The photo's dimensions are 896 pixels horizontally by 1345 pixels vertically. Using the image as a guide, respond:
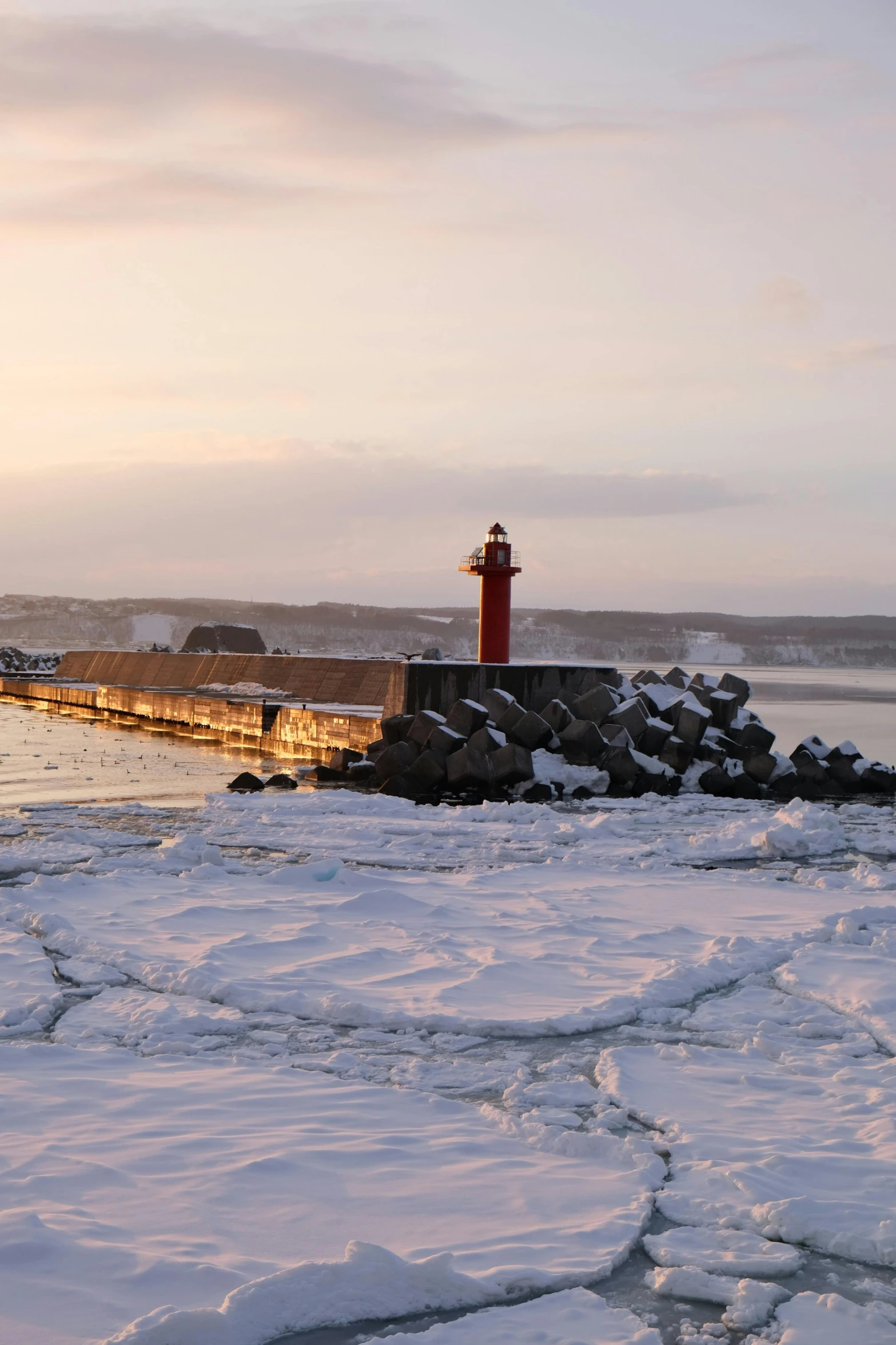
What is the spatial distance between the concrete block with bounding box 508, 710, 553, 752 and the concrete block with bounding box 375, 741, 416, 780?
1.48 meters

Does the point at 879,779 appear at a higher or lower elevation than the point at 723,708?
lower

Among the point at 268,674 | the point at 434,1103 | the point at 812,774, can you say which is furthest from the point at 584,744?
the point at 268,674

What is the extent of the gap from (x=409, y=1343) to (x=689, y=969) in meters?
3.53

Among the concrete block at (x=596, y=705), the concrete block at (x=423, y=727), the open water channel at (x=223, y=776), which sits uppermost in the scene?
the concrete block at (x=596, y=705)

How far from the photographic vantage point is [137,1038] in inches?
184

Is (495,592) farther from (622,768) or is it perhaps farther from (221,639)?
(221,639)

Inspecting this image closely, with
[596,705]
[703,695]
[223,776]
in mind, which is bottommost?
[223,776]

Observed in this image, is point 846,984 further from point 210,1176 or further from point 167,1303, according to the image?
point 167,1303

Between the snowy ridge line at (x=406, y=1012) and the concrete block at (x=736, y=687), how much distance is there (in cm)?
1273

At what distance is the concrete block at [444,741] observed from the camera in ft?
48.8

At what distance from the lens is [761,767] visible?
51.5 ft

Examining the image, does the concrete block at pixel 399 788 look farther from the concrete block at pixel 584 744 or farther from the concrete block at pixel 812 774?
the concrete block at pixel 812 774

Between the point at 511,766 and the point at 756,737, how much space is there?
15.6 ft

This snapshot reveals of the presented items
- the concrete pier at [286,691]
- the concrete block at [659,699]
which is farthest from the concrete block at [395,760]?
the concrete block at [659,699]
